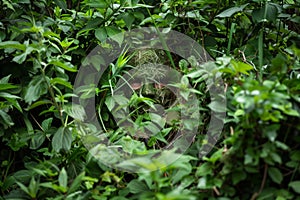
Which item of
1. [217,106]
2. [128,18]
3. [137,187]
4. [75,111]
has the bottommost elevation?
[137,187]

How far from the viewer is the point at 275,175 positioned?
983 mm

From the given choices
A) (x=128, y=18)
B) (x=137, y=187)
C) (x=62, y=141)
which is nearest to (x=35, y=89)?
(x=62, y=141)

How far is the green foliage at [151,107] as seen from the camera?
100cm

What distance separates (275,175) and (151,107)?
2.27ft

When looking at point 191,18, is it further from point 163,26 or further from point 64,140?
point 64,140

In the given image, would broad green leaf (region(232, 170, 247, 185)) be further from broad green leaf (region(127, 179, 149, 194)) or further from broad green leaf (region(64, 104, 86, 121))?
broad green leaf (region(64, 104, 86, 121))

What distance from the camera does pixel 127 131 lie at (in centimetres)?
143

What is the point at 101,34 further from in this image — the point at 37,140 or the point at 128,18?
the point at 37,140

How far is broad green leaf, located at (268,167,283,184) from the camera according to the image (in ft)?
3.21

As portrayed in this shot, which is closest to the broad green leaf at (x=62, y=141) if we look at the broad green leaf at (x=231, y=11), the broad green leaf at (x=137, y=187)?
the broad green leaf at (x=137, y=187)

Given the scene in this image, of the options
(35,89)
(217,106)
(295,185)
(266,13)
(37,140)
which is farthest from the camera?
(266,13)

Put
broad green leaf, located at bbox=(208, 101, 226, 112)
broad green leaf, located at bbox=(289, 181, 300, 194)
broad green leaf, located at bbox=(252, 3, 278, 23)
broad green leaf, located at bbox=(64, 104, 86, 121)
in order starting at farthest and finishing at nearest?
broad green leaf, located at bbox=(252, 3, 278, 23), broad green leaf, located at bbox=(64, 104, 86, 121), broad green leaf, located at bbox=(208, 101, 226, 112), broad green leaf, located at bbox=(289, 181, 300, 194)

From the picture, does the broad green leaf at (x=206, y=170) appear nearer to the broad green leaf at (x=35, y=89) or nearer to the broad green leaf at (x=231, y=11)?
the broad green leaf at (x=35, y=89)

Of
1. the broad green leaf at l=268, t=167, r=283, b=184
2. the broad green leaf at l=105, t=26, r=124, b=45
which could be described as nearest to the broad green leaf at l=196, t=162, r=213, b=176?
the broad green leaf at l=268, t=167, r=283, b=184
